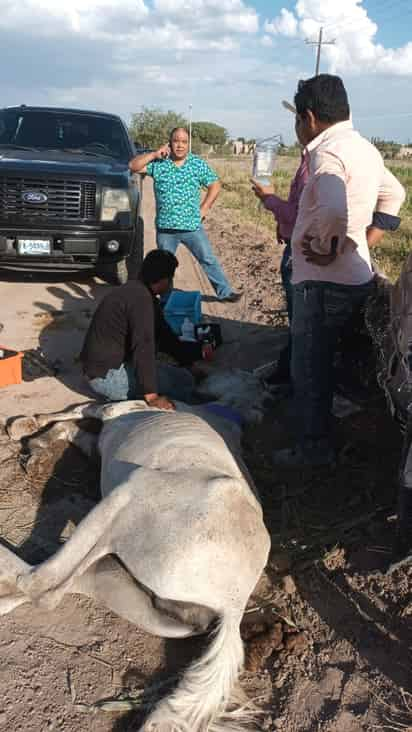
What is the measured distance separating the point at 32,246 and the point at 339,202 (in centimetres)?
465

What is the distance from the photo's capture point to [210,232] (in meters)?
13.2

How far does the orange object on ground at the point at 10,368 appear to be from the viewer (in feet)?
16.4

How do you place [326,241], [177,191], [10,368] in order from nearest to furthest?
[326,241] → [10,368] → [177,191]

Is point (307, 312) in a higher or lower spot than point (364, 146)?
lower

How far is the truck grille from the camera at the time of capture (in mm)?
7082

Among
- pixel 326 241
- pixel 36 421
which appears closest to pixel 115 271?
pixel 36 421

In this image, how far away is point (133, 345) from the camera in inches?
169

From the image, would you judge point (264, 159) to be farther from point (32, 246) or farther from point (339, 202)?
point (32, 246)

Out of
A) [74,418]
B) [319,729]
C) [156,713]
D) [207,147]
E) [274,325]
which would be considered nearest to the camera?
[156,713]

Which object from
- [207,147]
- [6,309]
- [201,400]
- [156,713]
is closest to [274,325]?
[201,400]

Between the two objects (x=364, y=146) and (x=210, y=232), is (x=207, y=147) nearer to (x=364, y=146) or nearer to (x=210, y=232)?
(x=210, y=232)

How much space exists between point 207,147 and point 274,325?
5440 centimetres

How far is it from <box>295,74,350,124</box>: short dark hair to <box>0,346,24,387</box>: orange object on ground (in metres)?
2.88

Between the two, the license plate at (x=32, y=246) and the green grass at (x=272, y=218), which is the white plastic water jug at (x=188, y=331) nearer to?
the license plate at (x=32, y=246)
